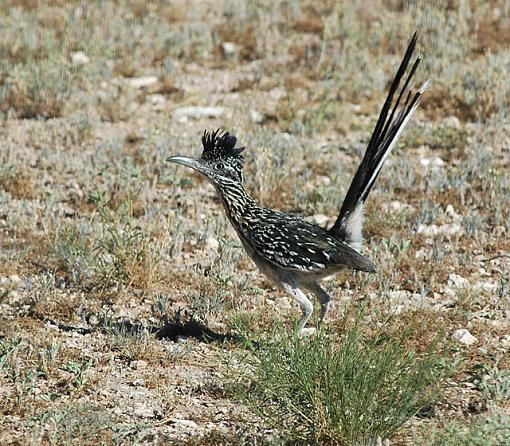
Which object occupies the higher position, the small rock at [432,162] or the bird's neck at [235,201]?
the bird's neck at [235,201]

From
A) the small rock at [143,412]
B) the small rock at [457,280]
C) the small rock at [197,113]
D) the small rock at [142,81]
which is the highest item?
the small rock at [142,81]

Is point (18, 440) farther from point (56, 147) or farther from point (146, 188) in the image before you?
point (56, 147)

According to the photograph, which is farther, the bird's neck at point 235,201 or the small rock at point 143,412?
the bird's neck at point 235,201

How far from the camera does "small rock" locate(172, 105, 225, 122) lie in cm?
1177

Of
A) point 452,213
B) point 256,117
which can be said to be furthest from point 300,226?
point 256,117

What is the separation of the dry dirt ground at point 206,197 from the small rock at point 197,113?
3 cm

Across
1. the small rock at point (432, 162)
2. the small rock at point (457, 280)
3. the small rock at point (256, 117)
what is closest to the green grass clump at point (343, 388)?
the small rock at point (457, 280)

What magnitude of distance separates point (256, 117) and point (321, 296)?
4778 millimetres

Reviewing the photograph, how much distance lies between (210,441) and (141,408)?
0.65 meters

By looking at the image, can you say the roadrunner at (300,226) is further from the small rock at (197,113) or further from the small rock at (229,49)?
the small rock at (229,49)

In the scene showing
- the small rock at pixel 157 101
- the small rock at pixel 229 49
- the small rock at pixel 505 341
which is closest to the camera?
the small rock at pixel 505 341

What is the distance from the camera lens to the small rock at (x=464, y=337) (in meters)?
7.29

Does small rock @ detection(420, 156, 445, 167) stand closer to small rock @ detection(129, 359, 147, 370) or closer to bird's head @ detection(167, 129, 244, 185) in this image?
bird's head @ detection(167, 129, 244, 185)

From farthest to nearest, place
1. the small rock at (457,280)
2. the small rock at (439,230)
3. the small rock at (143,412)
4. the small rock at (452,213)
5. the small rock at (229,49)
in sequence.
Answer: the small rock at (229,49) < the small rock at (452,213) < the small rock at (439,230) < the small rock at (457,280) < the small rock at (143,412)
